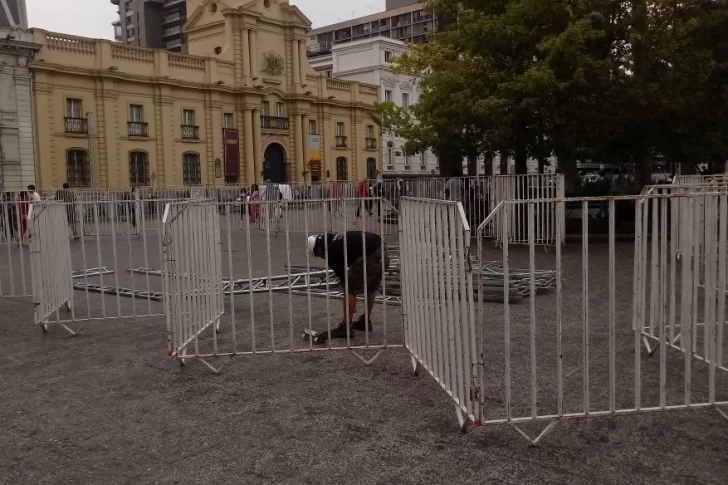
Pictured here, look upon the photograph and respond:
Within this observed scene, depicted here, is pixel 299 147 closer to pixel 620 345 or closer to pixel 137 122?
pixel 137 122

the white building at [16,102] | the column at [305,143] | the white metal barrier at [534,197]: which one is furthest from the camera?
the column at [305,143]

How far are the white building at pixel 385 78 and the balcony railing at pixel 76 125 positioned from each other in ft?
88.8

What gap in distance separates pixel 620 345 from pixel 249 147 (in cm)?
4377

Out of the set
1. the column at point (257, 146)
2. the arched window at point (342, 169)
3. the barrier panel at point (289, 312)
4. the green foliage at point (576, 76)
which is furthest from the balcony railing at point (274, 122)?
the barrier panel at point (289, 312)

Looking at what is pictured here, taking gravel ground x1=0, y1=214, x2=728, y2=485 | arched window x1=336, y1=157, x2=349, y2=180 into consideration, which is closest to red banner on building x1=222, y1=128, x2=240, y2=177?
arched window x1=336, y1=157, x2=349, y2=180

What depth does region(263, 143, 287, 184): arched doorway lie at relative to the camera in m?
50.6

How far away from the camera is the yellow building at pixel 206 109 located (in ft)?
125

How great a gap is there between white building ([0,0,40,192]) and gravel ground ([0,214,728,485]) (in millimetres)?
31734

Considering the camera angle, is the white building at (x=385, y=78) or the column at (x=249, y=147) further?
the white building at (x=385, y=78)

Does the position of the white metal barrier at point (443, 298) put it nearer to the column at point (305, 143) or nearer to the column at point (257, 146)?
the column at point (257, 146)

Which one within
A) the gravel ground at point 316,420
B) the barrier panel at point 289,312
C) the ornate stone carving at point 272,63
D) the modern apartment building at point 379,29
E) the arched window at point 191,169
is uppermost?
the modern apartment building at point 379,29

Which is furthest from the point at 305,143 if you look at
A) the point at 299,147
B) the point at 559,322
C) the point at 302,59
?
the point at 559,322

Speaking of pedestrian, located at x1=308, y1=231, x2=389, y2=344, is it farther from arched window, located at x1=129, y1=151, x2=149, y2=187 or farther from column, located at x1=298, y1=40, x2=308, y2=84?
column, located at x1=298, y1=40, x2=308, y2=84

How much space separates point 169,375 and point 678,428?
13.1 ft
